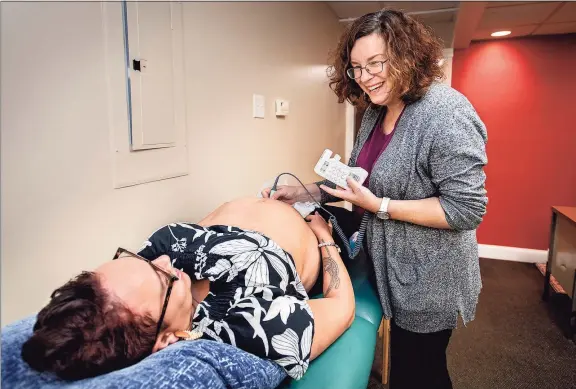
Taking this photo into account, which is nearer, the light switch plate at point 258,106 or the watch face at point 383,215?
the watch face at point 383,215

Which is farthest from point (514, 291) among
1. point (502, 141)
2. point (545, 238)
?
point (502, 141)

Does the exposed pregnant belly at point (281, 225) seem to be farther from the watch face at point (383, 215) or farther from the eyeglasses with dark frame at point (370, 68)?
the eyeglasses with dark frame at point (370, 68)

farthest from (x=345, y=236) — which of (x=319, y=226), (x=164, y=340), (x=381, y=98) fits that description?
(x=164, y=340)

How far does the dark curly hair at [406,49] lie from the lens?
1040 mm

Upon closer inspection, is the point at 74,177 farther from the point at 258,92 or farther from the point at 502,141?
the point at 502,141

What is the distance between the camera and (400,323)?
1.11 meters

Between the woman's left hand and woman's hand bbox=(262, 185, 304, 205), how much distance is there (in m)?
0.28

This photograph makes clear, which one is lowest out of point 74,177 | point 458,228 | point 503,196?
point 503,196

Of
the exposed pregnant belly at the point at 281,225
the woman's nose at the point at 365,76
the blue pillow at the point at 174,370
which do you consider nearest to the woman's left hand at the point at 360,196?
the exposed pregnant belly at the point at 281,225

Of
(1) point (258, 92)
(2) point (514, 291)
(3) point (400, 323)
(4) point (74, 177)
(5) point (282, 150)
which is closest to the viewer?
(4) point (74, 177)

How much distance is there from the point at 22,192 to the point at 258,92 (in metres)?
1.27

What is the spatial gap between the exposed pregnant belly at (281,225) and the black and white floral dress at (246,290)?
0.29 feet

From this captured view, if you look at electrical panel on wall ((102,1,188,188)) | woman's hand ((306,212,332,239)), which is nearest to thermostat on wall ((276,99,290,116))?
electrical panel on wall ((102,1,188,188))

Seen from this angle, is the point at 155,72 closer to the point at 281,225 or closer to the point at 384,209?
the point at 281,225
